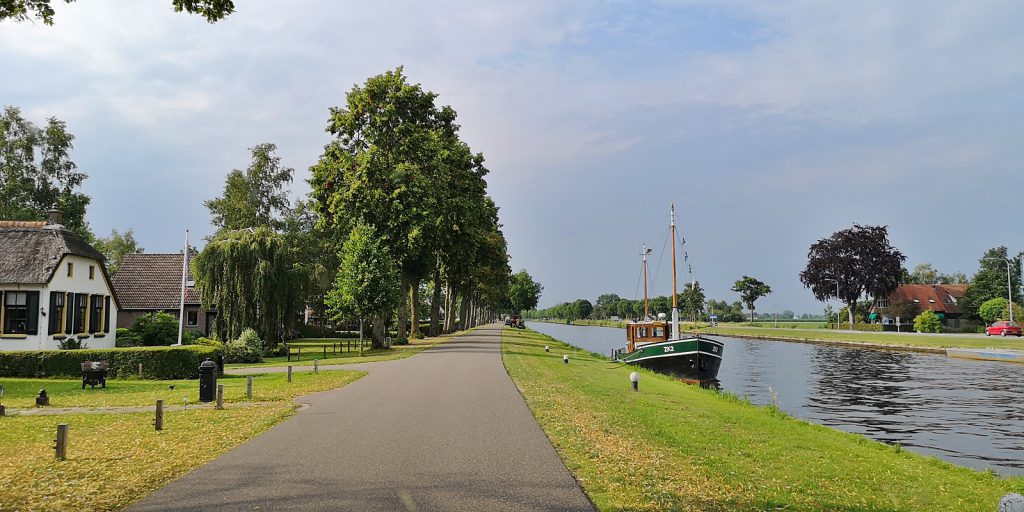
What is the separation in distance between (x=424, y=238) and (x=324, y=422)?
96.5 ft

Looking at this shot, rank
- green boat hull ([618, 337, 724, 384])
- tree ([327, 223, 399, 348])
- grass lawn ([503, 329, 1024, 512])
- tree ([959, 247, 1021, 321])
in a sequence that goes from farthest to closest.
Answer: tree ([959, 247, 1021, 321]) < tree ([327, 223, 399, 348]) < green boat hull ([618, 337, 724, 384]) < grass lawn ([503, 329, 1024, 512])

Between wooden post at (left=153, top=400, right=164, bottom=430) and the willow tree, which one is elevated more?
the willow tree

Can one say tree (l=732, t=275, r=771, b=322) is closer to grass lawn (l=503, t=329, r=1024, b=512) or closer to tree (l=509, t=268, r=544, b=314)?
tree (l=509, t=268, r=544, b=314)

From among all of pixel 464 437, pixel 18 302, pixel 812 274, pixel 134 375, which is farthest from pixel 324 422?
pixel 812 274

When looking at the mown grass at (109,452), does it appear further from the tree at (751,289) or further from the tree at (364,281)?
the tree at (751,289)

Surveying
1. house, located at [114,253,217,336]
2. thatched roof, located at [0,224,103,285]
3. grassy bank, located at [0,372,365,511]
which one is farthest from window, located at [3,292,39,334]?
grassy bank, located at [0,372,365,511]

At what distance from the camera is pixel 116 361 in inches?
959

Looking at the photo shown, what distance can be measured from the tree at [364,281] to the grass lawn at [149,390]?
1260cm

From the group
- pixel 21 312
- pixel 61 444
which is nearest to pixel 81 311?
pixel 21 312

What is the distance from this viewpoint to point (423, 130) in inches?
1677

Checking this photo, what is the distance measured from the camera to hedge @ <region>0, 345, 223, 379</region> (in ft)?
78.4

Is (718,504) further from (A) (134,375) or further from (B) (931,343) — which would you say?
(B) (931,343)

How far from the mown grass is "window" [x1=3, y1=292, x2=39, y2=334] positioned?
2029cm

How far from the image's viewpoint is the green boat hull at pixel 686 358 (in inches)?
1292
